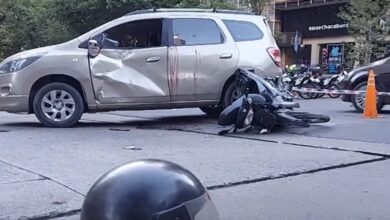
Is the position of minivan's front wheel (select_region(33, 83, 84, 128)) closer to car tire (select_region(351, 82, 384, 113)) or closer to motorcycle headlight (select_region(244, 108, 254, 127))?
motorcycle headlight (select_region(244, 108, 254, 127))

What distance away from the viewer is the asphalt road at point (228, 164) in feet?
14.5

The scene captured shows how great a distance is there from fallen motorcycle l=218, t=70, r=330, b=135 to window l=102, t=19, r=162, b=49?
1.74m

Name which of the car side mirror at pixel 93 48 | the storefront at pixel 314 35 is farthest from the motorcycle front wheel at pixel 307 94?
the storefront at pixel 314 35

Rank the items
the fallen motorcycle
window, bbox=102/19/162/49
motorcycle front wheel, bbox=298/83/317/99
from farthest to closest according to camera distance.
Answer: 1. motorcycle front wheel, bbox=298/83/317/99
2. window, bbox=102/19/162/49
3. the fallen motorcycle

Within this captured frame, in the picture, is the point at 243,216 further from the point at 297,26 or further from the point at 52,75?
the point at 297,26

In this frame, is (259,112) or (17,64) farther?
(17,64)

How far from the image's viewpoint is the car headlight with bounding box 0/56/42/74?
8.63m

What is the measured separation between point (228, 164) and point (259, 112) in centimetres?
234

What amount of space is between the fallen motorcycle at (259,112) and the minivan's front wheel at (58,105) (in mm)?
2302

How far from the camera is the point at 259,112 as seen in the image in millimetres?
8156

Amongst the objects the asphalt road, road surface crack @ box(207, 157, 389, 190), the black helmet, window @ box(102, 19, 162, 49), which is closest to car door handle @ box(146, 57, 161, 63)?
window @ box(102, 19, 162, 49)

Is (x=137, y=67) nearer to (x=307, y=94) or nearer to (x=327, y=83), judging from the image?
(x=307, y=94)

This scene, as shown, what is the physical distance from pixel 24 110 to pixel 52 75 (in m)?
0.69

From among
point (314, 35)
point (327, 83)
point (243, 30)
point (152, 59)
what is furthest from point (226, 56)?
point (314, 35)
